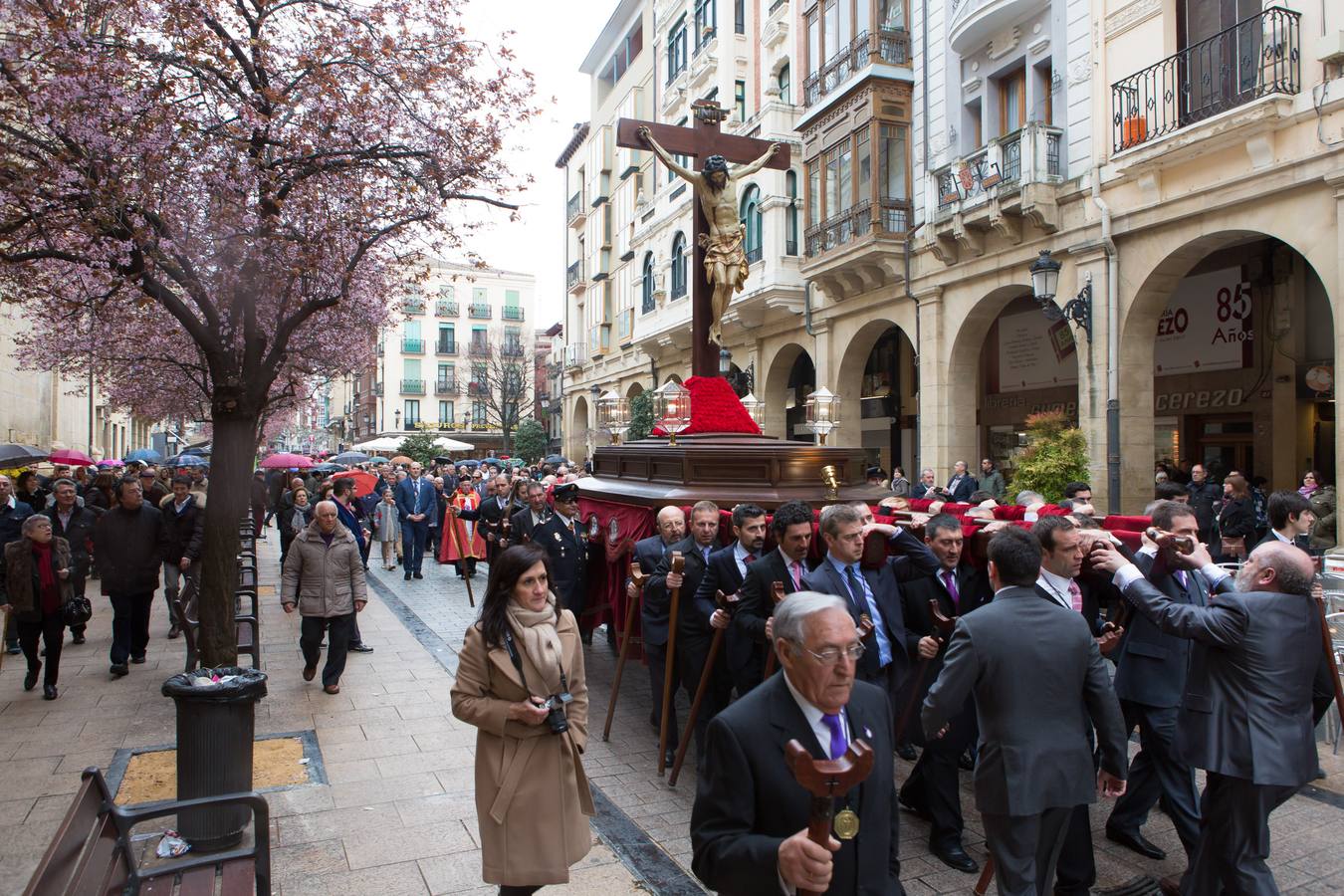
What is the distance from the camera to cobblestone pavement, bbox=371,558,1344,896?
4422 millimetres

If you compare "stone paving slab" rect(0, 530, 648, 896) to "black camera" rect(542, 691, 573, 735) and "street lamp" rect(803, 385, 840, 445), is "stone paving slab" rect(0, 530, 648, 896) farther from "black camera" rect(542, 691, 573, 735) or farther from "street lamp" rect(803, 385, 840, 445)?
"street lamp" rect(803, 385, 840, 445)

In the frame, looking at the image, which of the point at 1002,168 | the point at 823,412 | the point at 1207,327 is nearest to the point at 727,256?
the point at 823,412

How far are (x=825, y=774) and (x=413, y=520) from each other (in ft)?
47.7

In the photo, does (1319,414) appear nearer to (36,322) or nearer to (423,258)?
(423,258)

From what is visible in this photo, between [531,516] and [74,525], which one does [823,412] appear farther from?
[74,525]

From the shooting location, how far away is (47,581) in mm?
8039

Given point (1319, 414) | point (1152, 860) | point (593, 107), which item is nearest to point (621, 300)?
point (593, 107)

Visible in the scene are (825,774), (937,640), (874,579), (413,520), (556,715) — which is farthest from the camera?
(413,520)

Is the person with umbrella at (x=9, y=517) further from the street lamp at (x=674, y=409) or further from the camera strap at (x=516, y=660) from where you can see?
the camera strap at (x=516, y=660)

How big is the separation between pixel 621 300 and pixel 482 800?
3490 cm

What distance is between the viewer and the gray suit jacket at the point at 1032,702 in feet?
11.1

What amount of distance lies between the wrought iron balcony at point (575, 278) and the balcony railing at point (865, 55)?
875 inches

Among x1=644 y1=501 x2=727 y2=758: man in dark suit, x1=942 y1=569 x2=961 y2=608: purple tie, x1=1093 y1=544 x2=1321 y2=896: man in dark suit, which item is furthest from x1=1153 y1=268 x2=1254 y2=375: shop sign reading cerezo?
x1=1093 y1=544 x2=1321 y2=896: man in dark suit

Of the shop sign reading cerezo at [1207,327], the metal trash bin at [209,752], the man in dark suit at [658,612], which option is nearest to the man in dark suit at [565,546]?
the man in dark suit at [658,612]
